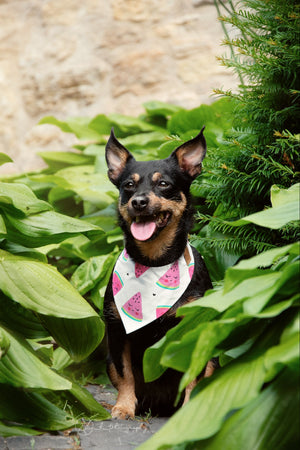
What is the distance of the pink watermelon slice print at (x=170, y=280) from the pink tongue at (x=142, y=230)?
0.70 feet

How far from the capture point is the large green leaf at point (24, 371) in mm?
2156

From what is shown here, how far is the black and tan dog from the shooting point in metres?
2.80

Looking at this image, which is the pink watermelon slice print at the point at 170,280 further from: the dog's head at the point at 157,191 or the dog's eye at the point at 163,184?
the dog's eye at the point at 163,184

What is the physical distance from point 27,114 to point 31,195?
4.23 metres

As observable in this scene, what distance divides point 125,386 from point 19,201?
108cm

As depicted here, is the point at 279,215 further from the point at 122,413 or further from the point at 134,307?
the point at 122,413

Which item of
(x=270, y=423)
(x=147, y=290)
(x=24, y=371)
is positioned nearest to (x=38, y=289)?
(x=24, y=371)

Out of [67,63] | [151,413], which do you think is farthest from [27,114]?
[151,413]

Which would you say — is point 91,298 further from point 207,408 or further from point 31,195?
point 207,408

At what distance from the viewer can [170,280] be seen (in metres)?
2.80

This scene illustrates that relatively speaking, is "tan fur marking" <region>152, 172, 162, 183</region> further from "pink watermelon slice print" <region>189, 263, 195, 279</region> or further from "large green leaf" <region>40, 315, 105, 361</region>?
"large green leaf" <region>40, 315, 105, 361</region>

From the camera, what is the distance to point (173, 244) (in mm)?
2941

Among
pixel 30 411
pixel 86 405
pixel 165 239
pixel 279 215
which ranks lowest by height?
pixel 86 405

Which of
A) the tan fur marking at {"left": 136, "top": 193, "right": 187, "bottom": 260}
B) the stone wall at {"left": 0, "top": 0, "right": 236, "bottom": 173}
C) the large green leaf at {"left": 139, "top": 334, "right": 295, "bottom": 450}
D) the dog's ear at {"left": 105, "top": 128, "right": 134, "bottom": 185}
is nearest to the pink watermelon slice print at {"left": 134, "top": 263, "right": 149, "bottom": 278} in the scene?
the tan fur marking at {"left": 136, "top": 193, "right": 187, "bottom": 260}
